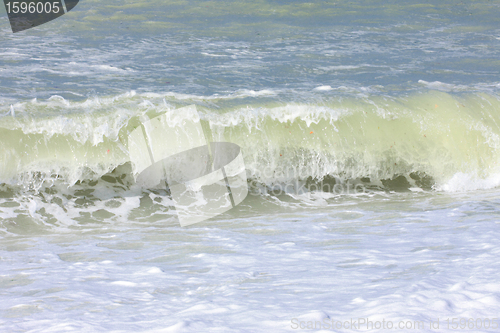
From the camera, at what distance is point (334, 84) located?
684 cm

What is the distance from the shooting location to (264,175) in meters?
5.48

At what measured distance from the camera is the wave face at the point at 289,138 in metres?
5.18

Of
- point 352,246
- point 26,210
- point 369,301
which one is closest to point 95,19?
point 26,210

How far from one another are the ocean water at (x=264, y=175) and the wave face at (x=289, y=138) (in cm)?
2

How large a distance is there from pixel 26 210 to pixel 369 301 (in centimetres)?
400

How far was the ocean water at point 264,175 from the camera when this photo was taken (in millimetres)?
2254

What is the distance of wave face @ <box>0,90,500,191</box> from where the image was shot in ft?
17.0

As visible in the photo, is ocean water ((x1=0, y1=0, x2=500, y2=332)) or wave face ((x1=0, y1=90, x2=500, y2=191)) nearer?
ocean water ((x1=0, y1=0, x2=500, y2=332))

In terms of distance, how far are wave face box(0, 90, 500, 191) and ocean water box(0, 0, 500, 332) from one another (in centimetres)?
2

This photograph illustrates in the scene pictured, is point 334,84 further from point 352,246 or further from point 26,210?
point 26,210

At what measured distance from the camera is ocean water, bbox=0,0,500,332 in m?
2.25

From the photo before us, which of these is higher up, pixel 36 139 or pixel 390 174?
pixel 36 139

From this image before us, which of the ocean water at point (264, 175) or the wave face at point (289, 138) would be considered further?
the wave face at point (289, 138)

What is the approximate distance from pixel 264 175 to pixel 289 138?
0.62 m
